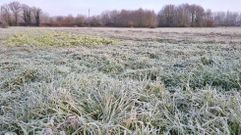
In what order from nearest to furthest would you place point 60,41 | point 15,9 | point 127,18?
point 60,41 → point 127,18 → point 15,9

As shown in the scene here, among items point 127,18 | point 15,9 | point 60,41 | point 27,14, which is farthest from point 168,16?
point 60,41

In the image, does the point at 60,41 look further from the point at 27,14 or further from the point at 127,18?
the point at 27,14

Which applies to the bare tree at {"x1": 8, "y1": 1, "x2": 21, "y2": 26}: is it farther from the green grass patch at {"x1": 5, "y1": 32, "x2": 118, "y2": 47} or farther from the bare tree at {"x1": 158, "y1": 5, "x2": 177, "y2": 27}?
the green grass patch at {"x1": 5, "y1": 32, "x2": 118, "y2": 47}

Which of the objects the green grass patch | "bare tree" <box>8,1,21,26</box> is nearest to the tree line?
"bare tree" <box>8,1,21,26</box>

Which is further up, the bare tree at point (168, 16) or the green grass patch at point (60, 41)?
the bare tree at point (168, 16)

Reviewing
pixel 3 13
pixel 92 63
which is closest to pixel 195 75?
pixel 92 63

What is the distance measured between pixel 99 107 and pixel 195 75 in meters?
2.53

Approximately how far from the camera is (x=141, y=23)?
175 ft

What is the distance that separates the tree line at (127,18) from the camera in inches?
2071

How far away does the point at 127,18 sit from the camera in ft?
181

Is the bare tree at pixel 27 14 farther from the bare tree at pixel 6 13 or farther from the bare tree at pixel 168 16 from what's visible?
the bare tree at pixel 168 16

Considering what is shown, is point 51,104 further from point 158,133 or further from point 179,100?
point 179,100

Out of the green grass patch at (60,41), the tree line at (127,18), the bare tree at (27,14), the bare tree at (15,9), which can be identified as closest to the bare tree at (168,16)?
the tree line at (127,18)

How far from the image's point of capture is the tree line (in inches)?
2071
